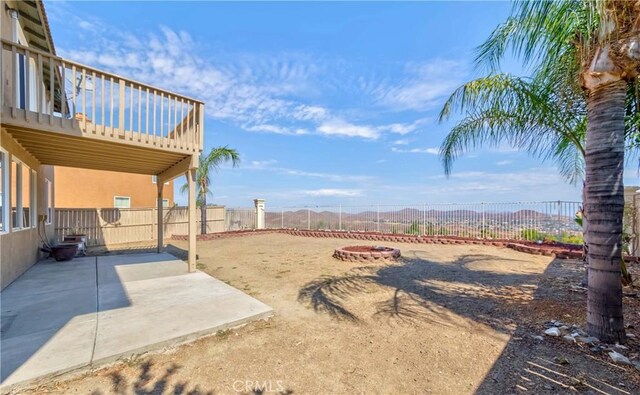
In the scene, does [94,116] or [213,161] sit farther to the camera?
[213,161]

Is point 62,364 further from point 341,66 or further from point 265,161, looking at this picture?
point 265,161

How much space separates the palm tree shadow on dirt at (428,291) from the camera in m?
3.99

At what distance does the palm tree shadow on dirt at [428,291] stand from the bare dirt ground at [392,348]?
2 cm

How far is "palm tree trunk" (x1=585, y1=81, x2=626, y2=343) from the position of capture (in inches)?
115

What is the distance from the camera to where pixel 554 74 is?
4.03 meters

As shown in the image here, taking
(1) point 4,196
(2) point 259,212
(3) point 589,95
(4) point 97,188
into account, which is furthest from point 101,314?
(4) point 97,188

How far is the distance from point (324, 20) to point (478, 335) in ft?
32.1

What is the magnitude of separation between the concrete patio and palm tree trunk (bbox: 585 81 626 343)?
12.7ft

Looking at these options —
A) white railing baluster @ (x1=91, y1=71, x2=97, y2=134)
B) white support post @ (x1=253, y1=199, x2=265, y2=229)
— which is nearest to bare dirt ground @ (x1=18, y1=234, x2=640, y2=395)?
white railing baluster @ (x1=91, y1=71, x2=97, y2=134)

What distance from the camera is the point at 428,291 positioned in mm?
5109

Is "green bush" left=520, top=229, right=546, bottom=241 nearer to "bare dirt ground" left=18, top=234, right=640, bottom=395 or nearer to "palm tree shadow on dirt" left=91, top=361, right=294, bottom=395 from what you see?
"bare dirt ground" left=18, top=234, right=640, bottom=395

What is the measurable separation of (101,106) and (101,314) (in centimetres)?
346

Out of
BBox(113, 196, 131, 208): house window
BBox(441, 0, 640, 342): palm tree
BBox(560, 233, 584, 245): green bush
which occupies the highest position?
BBox(441, 0, 640, 342): palm tree

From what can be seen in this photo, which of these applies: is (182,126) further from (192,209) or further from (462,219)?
(462,219)
